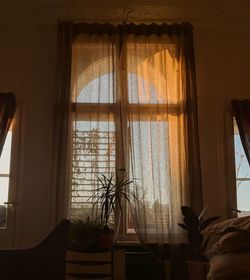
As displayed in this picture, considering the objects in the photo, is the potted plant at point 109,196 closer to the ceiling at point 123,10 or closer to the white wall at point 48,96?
the white wall at point 48,96

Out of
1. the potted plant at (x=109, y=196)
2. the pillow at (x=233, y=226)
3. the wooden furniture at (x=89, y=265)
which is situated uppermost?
the potted plant at (x=109, y=196)

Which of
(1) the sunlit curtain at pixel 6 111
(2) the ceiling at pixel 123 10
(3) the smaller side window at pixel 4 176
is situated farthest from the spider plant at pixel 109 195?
(2) the ceiling at pixel 123 10

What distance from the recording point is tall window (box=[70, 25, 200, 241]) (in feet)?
12.8

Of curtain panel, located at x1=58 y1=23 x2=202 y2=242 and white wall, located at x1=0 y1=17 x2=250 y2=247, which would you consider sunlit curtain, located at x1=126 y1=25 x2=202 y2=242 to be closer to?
curtain panel, located at x1=58 y1=23 x2=202 y2=242

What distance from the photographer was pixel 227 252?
7.77 feet

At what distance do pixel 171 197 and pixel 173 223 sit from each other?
0.84 ft

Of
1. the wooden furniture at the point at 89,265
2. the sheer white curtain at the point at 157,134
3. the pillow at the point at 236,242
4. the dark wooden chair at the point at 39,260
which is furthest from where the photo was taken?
the sheer white curtain at the point at 157,134

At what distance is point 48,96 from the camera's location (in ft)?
13.9

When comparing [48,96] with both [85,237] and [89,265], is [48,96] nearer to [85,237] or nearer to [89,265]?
[85,237]

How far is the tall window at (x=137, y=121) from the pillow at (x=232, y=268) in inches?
61.0

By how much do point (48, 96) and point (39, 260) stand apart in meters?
1.86

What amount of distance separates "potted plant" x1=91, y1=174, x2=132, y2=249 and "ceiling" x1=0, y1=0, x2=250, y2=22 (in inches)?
72.0

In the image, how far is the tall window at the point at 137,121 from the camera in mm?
3910

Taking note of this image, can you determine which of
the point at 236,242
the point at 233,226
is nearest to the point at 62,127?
the point at 233,226
